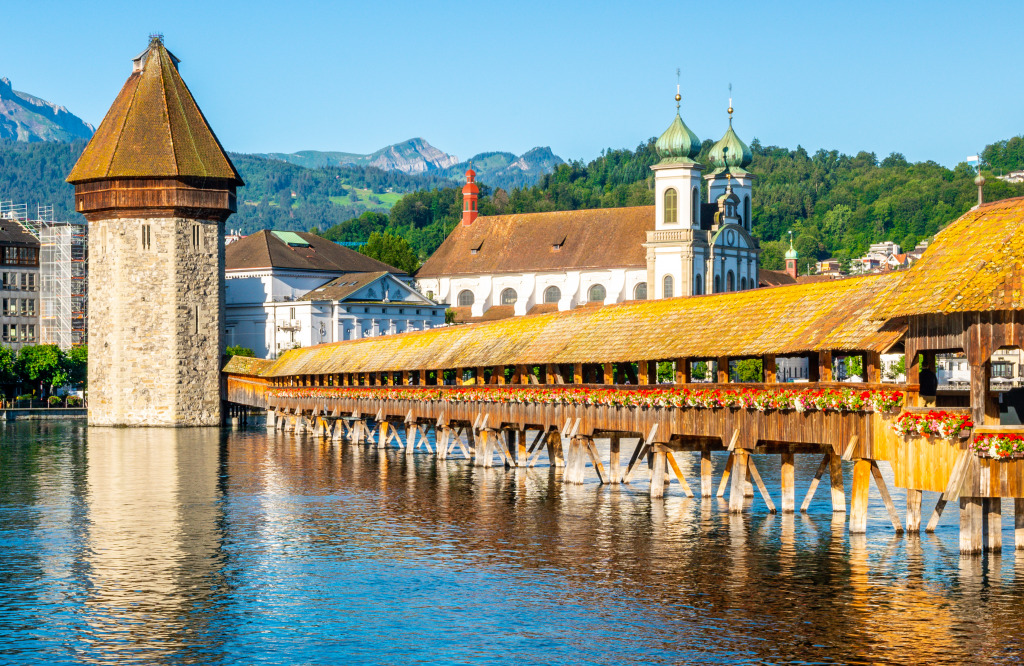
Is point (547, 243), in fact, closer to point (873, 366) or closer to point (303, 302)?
point (303, 302)

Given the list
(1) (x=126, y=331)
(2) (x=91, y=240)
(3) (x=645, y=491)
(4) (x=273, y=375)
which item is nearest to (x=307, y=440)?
(4) (x=273, y=375)

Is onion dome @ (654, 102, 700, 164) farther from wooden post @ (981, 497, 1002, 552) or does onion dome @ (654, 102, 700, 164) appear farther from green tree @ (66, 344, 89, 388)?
wooden post @ (981, 497, 1002, 552)

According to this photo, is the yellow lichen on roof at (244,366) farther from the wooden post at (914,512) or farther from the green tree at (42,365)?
the wooden post at (914,512)

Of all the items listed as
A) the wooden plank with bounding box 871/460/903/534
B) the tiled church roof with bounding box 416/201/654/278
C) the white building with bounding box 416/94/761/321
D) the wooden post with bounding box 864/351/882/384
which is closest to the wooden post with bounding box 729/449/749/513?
the wooden plank with bounding box 871/460/903/534

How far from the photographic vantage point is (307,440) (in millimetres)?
70812

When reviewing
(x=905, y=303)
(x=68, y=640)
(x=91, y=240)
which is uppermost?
(x=91, y=240)

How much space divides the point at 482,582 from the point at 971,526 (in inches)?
351

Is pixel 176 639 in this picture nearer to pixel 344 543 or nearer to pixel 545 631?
pixel 545 631

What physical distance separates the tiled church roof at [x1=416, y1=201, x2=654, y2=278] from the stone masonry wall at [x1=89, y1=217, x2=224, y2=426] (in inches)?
2069

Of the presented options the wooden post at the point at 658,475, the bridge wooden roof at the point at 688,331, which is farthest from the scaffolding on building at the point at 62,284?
the wooden post at the point at 658,475

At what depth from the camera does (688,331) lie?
1378 inches

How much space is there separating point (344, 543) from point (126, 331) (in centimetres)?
5134

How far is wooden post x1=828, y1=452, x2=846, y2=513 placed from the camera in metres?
31.8

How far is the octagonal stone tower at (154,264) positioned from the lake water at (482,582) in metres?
37.3
